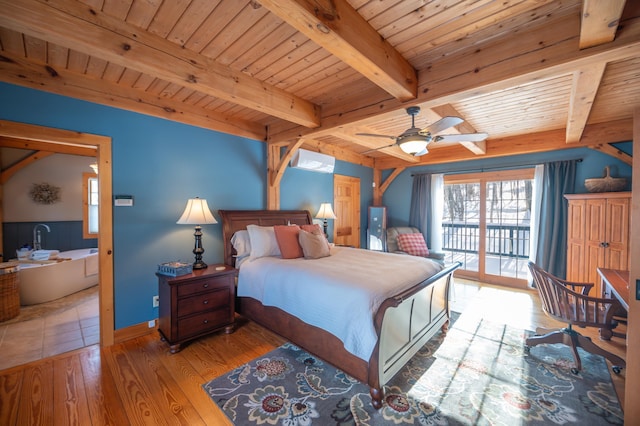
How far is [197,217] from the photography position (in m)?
2.77

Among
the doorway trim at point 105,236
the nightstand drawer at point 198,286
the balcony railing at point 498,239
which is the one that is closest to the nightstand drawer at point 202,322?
the nightstand drawer at point 198,286

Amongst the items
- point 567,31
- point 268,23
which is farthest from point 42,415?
point 567,31

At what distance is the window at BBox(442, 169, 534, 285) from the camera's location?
186 inches

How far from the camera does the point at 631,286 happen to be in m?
1.42

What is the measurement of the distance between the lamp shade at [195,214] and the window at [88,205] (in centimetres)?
431

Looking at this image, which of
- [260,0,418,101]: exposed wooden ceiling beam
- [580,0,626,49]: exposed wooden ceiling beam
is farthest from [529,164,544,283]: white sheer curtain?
[260,0,418,101]: exposed wooden ceiling beam

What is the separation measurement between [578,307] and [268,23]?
3.53 m

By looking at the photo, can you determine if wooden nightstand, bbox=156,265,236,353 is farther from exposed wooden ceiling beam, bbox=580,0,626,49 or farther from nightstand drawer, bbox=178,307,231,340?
exposed wooden ceiling beam, bbox=580,0,626,49

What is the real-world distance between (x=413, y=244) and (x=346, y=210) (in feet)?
5.15

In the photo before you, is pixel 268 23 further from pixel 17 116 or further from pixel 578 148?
pixel 578 148

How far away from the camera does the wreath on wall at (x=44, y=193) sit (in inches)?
184

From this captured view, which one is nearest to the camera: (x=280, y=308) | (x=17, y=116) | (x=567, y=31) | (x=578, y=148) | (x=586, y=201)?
(x=567, y=31)

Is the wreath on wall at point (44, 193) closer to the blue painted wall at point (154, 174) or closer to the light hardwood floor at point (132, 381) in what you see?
the blue painted wall at point (154, 174)

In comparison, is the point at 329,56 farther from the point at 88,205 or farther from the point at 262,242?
the point at 88,205
